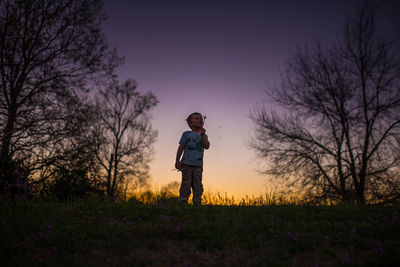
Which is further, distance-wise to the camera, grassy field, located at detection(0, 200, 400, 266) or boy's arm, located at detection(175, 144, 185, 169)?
boy's arm, located at detection(175, 144, 185, 169)

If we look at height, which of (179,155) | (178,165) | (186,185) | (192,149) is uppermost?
(192,149)

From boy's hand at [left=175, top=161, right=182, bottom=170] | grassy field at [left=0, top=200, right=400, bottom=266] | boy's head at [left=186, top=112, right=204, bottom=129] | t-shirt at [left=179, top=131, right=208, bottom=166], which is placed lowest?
grassy field at [left=0, top=200, right=400, bottom=266]

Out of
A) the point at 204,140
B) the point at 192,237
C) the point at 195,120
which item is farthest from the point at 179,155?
the point at 192,237

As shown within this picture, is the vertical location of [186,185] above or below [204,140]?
below

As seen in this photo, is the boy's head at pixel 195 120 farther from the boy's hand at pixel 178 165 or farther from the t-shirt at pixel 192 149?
the boy's hand at pixel 178 165

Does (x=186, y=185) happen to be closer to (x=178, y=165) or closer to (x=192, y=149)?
(x=178, y=165)

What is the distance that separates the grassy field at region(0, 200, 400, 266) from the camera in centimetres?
380

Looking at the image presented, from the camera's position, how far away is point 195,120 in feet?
26.0

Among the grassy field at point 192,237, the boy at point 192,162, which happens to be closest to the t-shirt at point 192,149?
the boy at point 192,162

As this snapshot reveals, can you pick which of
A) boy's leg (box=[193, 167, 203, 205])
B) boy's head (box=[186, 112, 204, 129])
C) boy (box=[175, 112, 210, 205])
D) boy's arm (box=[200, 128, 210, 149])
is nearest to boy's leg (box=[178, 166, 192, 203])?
boy (box=[175, 112, 210, 205])

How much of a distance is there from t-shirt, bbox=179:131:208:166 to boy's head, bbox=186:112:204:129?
23 cm

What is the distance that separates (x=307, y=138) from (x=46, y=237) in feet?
51.2

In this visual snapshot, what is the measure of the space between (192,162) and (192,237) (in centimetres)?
297

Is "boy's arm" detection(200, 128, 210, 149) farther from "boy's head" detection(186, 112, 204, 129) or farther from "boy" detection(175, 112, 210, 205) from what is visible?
"boy's head" detection(186, 112, 204, 129)
